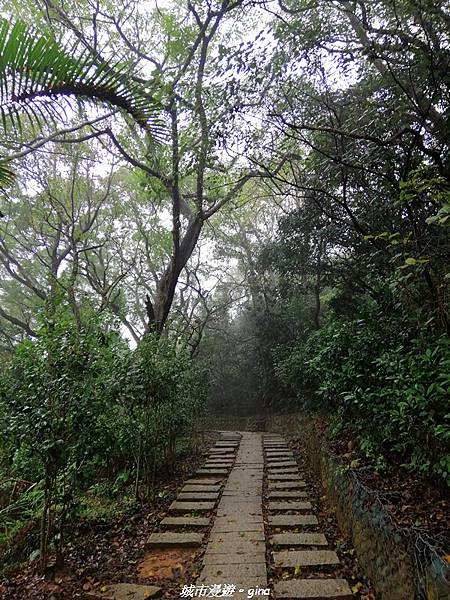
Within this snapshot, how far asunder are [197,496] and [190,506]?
318 mm

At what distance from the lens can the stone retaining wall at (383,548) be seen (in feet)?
5.71

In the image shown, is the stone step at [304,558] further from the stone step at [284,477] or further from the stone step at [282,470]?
the stone step at [282,470]

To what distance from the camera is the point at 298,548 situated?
115 inches

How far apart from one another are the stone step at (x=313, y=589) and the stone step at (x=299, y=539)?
1.61 ft

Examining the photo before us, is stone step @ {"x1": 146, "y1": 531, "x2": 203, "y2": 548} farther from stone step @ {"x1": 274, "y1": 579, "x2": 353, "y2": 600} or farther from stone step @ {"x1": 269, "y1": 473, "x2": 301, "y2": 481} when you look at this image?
stone step @ {"x1": 269, "y1": 473, "x2": 301, "y2": 481}

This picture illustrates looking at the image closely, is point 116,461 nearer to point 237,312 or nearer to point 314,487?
point 314,487

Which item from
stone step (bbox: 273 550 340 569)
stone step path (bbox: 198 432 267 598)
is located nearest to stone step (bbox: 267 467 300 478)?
stone step path (bbox: 198 432 267 598)

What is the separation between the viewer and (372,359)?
154 inches

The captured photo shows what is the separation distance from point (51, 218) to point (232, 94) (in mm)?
7857

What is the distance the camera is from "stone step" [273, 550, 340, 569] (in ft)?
8.71

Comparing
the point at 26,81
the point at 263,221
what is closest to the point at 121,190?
the point at 263,221

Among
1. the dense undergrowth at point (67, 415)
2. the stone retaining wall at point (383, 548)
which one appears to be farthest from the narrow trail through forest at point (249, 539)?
the dense undergrowth at point (67, 415)

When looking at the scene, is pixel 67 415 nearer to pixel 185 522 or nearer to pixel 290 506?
pixel 185 522

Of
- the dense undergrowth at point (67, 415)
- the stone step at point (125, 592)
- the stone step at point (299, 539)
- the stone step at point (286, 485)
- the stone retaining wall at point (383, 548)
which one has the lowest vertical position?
the stone step at point (125, 592)
